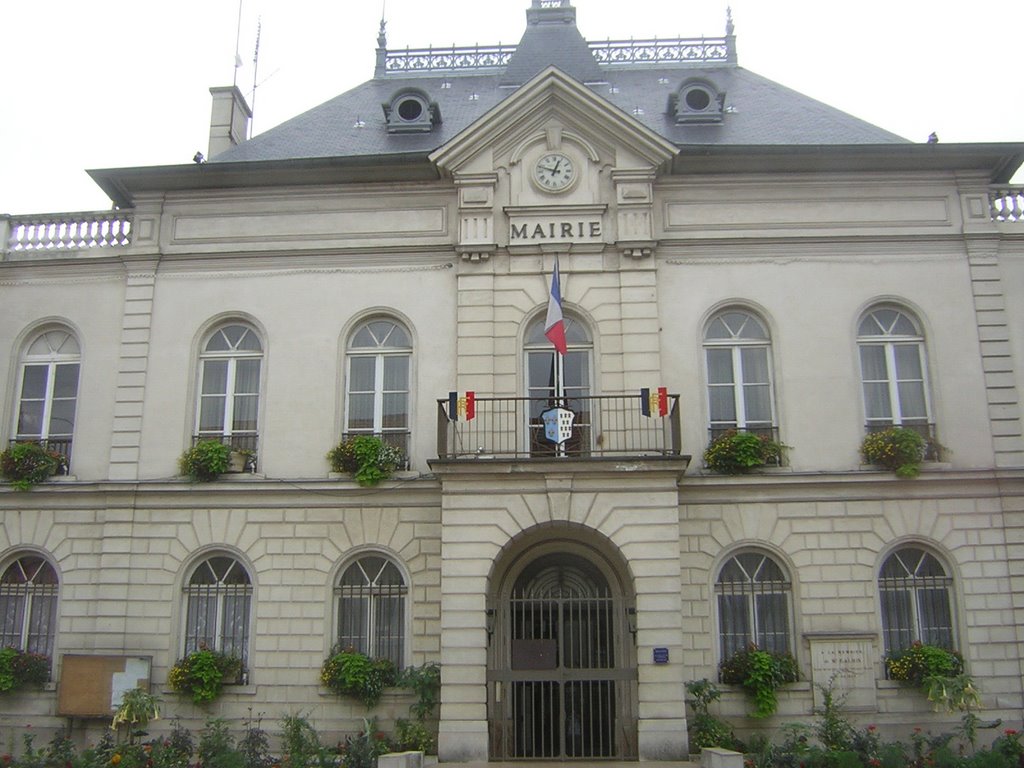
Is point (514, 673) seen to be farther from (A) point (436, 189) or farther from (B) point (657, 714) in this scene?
(A) point (436, 189)

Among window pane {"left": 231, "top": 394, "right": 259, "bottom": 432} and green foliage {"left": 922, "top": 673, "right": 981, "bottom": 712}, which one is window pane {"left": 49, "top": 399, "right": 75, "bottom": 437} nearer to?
window pane {"left": 231, "top": 394, "right": 259, "bottom": 432}

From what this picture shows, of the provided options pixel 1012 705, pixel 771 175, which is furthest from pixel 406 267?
pixel 1012 705

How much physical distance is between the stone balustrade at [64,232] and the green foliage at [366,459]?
5984mm

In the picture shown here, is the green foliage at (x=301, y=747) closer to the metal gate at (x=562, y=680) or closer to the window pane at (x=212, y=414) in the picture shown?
the metal gate at (x=562, y=680)

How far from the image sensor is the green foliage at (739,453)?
15.8 meters

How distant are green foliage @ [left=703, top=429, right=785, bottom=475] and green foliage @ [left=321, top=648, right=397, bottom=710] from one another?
6206 mm

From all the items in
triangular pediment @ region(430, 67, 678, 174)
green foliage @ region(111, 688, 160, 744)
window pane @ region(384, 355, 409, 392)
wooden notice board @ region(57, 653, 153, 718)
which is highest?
triangular pediment @ region(430, 67, 678, 174)

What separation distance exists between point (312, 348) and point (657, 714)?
837 centimetres

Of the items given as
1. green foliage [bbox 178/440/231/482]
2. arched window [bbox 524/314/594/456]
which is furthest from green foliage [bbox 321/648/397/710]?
arched window [bbox 524/314/594/456]

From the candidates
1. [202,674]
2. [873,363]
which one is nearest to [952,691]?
[873,363]

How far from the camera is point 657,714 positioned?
14.4 m

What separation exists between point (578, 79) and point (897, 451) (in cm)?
1022

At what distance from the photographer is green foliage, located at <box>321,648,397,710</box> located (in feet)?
49.8

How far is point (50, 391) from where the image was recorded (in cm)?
1752
